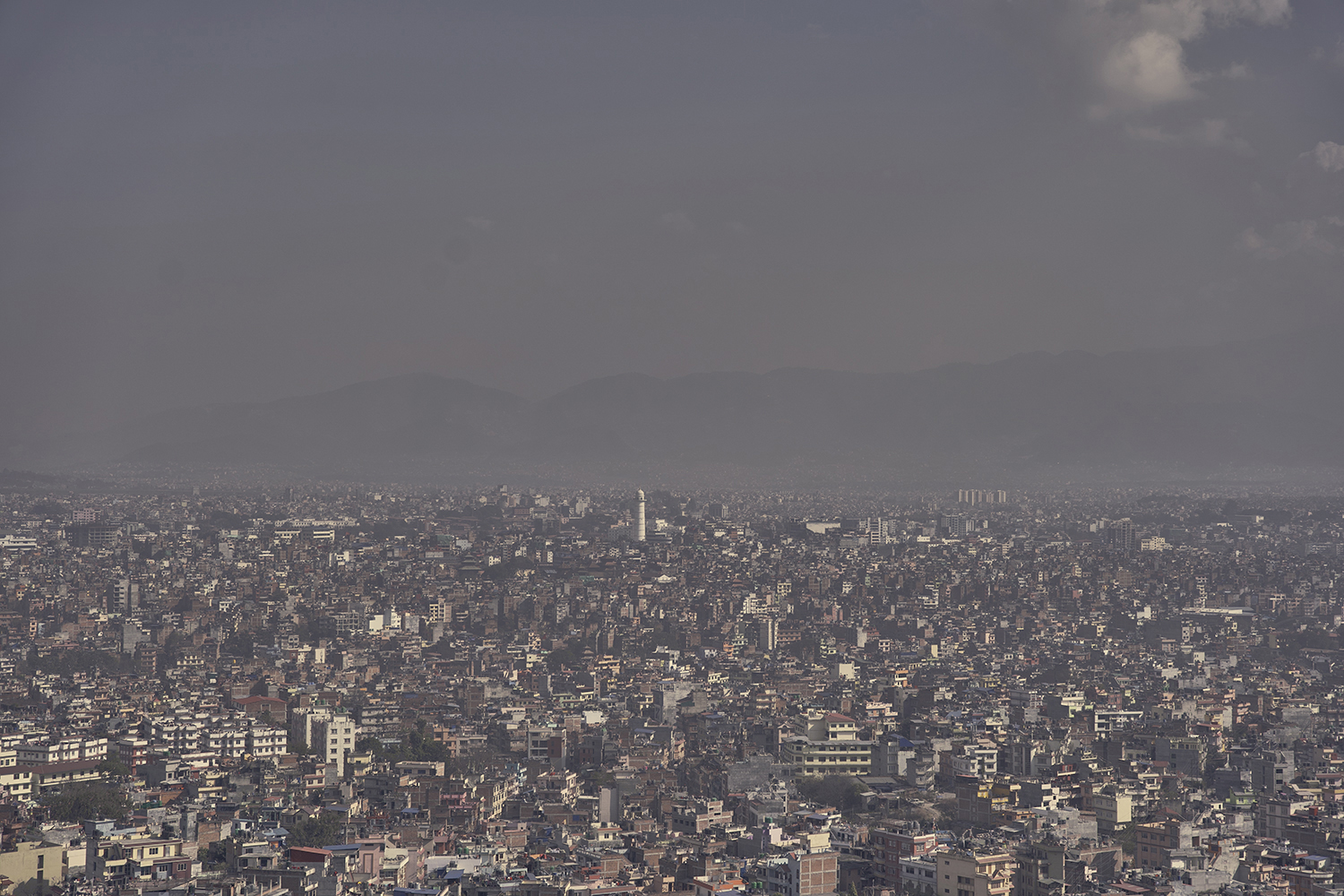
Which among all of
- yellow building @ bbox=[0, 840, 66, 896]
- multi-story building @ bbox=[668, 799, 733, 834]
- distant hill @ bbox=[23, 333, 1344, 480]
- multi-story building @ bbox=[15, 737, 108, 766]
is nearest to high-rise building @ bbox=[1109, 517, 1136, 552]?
distant hill @ bbox=[23, 333, 1344, 480]

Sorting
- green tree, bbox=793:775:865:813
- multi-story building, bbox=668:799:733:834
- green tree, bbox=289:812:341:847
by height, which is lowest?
green tree, bbox=793:775:865:813

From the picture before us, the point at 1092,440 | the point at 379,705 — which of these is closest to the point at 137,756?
the point at 379,705

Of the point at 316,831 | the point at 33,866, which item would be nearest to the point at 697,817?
the point at 316,831

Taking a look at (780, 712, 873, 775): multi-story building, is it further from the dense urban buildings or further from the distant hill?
the distant hill

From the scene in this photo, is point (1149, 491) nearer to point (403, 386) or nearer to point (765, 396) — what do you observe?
point (765, 396)

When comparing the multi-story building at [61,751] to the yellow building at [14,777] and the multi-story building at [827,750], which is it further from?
the multi-story building at [827,750]

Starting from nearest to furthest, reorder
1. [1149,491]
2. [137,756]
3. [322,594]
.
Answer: [137,756]
[322,594]
[1149,491]
